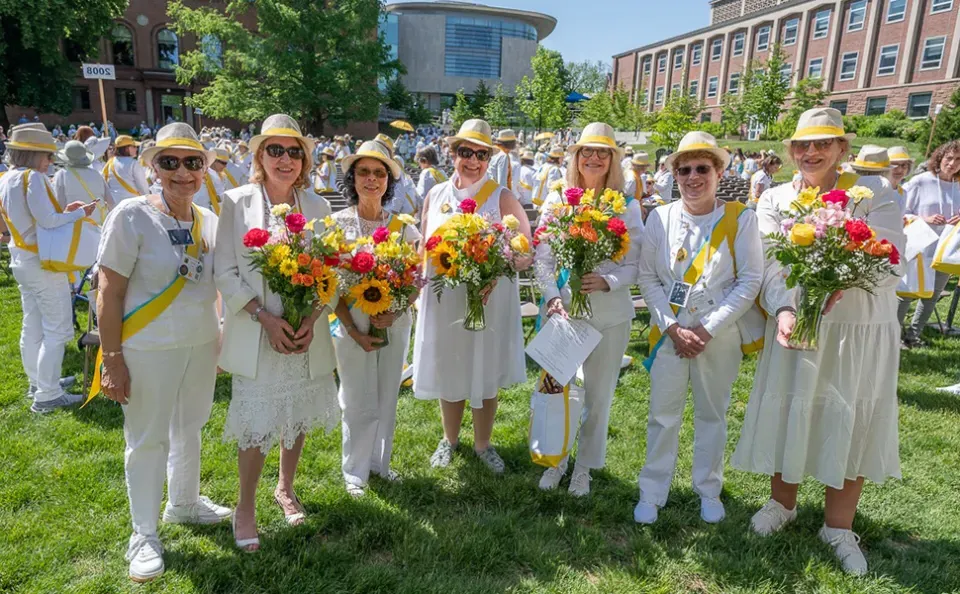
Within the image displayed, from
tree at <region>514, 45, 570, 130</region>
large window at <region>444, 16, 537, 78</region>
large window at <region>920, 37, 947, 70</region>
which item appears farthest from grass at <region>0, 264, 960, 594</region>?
large window at <region>444, 16, 537, 78</region>

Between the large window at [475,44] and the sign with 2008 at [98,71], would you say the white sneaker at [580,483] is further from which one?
the large window at [475,44]

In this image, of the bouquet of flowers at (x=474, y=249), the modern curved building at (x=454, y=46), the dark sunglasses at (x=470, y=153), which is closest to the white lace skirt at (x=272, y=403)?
the bouquet of flowers at (x=474, y=249)

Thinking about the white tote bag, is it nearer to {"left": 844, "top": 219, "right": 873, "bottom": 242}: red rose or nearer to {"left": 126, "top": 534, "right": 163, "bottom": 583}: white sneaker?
{"left": 844, "top": 219, "right": 873, "bottom": 242}: red rose

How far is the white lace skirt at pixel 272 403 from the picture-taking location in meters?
3.24

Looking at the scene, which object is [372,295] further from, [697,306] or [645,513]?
[645,513]

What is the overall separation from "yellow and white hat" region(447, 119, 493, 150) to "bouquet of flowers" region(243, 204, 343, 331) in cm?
135

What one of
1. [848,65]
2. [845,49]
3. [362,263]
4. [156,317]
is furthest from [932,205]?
[845,49]

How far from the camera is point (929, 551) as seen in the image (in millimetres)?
3590

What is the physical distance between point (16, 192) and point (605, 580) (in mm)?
5634

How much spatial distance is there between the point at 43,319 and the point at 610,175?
5008 millimetres

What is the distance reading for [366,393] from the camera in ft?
12.9

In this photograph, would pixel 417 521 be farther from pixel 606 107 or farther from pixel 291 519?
pixel 606 107

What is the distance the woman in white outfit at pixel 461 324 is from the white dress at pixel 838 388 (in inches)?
65.5

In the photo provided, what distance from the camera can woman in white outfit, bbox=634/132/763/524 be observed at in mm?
3488
